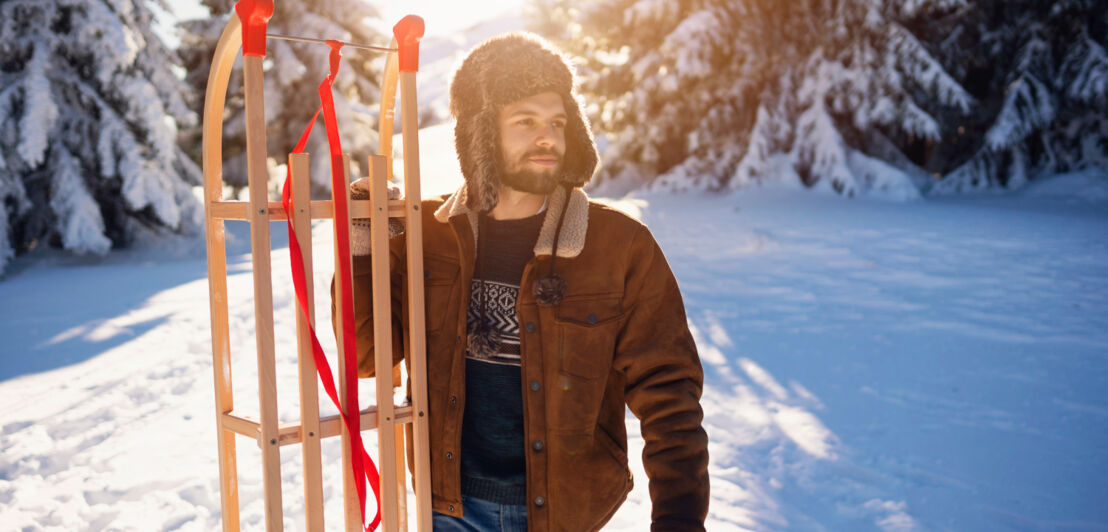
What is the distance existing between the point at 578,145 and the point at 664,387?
0.81m

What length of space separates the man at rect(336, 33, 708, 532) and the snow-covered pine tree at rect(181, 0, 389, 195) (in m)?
13.2

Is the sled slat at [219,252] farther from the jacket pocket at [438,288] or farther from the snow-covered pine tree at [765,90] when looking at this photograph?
the snow-covered pine tree at [765,90]

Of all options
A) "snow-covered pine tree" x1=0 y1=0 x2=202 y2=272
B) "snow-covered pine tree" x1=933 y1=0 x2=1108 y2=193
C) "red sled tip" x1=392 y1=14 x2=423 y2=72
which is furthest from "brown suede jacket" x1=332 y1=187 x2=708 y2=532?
"snow-covered pine tree" x1=933 y1=0 x2=1108 y2=193

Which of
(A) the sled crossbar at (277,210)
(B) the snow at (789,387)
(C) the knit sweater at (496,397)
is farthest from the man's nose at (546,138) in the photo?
(A) the sled crossbar at (277,210)

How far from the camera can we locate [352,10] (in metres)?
15.4

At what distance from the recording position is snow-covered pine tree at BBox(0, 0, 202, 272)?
9750mm

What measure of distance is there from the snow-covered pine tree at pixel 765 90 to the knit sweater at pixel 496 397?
13.7 metres

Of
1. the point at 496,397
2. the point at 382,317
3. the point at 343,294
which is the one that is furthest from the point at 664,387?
the point at 343,294

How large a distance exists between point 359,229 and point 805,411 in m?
3.84

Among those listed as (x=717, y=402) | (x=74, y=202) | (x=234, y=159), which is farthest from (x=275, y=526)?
(x=234, y=159)

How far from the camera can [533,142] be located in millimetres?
2033

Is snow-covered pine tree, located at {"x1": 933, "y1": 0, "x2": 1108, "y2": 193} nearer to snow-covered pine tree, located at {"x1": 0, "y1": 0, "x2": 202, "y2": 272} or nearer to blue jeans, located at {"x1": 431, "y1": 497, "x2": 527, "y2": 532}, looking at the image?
snow-covered pine tree, located at {"x1": 0, "y1": 0, "x2": 202, "y2": 272}

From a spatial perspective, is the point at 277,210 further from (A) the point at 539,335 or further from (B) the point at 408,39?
(A) the point at 539,335

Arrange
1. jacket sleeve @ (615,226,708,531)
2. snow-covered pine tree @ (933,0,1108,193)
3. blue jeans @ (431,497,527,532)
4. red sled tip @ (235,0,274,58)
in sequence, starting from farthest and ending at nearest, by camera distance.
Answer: snow-covered pine tree @ (933,0,1108,193), blue jeans @ (431,497,527,532), jacket sleeve @ (615,226,708,531), red sled tip @ (235,0,274,58)
